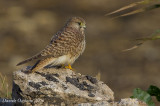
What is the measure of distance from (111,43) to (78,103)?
7316mm

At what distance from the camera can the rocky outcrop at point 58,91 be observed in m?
5.37

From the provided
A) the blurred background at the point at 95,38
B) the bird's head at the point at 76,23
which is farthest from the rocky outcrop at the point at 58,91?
the blurred background at the point at 95,38

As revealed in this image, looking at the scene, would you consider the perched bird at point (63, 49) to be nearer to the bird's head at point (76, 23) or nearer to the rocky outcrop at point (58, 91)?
the bird's head at point (76, 23)

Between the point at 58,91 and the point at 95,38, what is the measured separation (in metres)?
7.55

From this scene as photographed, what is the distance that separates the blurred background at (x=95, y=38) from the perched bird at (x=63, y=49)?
333 cm

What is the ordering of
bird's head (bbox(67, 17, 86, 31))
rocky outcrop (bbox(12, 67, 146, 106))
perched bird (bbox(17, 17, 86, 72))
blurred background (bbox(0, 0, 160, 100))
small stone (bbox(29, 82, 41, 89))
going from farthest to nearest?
blurred background (bbox(0, 0, 160, 100)) < bird's head (bbox(67, 17, 86, 31)) < perched bird (bbox(17, 17, 86, 72)) < small stone (bbox(29, 82, 41, 89)) < rocky outcrop (bbox(12, 67, 146, 106))

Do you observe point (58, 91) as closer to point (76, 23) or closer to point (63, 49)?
point (63, 49)

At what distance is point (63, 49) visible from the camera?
6898mm

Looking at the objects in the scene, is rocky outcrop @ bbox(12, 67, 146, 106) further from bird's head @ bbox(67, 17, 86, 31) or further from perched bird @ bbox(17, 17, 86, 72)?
bird's head @ bbox(67, 17, 86, 31)

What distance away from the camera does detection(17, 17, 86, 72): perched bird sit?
261 inches

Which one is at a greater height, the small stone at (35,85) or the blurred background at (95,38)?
the blurred background at (95,38)

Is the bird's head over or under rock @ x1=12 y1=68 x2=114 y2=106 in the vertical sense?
over

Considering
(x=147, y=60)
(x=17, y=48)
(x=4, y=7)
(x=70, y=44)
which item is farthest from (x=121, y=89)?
(x=4, y=7)

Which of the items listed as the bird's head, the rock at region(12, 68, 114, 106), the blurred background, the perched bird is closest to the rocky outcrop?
the rock at region(12, 68, 114, 106)
